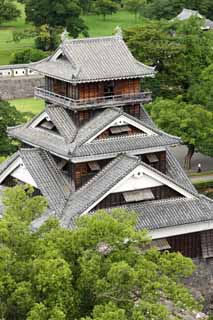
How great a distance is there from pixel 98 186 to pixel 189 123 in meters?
12.2

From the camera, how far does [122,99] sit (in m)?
23.8

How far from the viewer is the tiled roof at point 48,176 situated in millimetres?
22828

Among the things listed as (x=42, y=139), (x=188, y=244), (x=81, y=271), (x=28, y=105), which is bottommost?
(x=28, y=105)

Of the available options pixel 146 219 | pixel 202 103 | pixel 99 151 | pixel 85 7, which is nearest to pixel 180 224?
pixel 146 219

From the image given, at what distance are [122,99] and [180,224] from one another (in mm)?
4307

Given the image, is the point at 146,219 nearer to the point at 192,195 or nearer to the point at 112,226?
the point at 192,195

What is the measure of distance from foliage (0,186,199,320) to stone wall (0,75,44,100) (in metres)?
39.6

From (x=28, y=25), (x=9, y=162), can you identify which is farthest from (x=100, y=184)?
(x=28, y=25)

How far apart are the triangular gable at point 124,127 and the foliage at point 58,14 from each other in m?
40.0

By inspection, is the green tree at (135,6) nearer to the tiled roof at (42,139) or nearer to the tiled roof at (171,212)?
the tiled roof at (42,139)

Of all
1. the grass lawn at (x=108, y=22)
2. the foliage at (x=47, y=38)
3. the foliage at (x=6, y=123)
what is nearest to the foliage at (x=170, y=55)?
the foliage at (x=6, y=123)

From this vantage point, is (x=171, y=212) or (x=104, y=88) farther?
(x=104, y=88)

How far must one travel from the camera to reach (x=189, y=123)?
34.0 meters

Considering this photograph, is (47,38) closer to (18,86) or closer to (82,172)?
(18,86)
